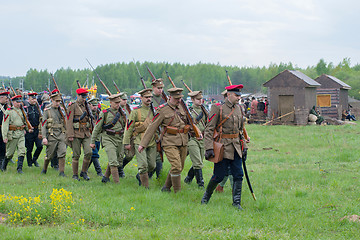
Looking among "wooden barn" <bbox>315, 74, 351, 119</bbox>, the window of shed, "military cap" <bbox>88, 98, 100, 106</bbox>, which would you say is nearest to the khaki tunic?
"military cap" <bbox>88, 98, 100, 106</bbox>

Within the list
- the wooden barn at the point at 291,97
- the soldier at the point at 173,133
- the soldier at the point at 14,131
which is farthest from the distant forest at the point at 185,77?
the soldier at the point at 173,133

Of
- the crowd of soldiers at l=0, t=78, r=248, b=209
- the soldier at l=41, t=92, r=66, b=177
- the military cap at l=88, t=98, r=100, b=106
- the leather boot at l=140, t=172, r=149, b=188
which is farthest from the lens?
the military cap at l=88, t=98, r=100, b=106

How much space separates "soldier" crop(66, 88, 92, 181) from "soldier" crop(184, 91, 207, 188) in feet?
8.48

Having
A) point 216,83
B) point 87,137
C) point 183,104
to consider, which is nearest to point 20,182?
point 87,137

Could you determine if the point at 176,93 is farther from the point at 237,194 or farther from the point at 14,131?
the point at 14,131

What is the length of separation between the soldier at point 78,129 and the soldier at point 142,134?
170cm

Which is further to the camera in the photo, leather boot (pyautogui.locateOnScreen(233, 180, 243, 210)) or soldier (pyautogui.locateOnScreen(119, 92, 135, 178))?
soldier (pyautogui.locateOnScreen(119, 92, 135, 178))

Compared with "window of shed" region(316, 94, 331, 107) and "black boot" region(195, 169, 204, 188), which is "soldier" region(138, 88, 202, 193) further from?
"window of shed" region(316, 94, 331, 107)

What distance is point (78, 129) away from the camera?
10961mm

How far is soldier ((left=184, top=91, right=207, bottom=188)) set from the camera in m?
10.0

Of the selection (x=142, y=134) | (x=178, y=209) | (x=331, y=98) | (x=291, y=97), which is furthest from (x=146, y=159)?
(x=331, y=98)

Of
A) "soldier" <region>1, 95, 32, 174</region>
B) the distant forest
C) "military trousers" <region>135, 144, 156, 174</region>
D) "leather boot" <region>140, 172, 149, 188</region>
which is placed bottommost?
"leather boot" <region>140, 172, 149, 188</region>

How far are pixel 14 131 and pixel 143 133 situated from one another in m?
4.41

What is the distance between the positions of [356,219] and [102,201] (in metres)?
4.33
